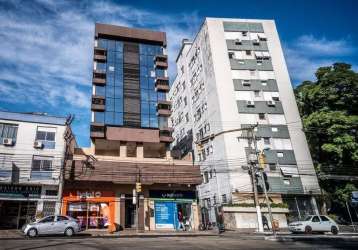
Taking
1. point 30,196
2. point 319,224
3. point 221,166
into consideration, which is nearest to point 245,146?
point 221,166

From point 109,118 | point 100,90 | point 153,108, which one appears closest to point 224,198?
point 153,108

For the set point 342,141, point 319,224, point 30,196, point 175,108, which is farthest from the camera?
point 175,108

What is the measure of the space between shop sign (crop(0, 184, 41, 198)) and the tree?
32.6 meters

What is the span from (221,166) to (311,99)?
50.2 feet

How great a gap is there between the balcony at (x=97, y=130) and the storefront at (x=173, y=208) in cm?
1061

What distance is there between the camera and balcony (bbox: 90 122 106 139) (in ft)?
117

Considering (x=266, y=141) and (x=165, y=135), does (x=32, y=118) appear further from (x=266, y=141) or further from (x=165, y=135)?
(x=266, y=141)

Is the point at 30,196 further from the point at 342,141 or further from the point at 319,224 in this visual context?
the point at 342,141

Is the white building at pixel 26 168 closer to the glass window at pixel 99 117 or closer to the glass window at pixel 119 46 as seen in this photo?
the glass window at pixel 99 117

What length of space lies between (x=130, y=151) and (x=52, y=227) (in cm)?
1908

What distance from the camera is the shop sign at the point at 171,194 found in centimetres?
3038

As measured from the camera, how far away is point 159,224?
96.2 ft

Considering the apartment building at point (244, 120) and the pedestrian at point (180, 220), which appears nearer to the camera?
the pedestrian at point (180, 220)

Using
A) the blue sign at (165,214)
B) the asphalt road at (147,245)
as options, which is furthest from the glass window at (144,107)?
the asphalt road at (147,245)
